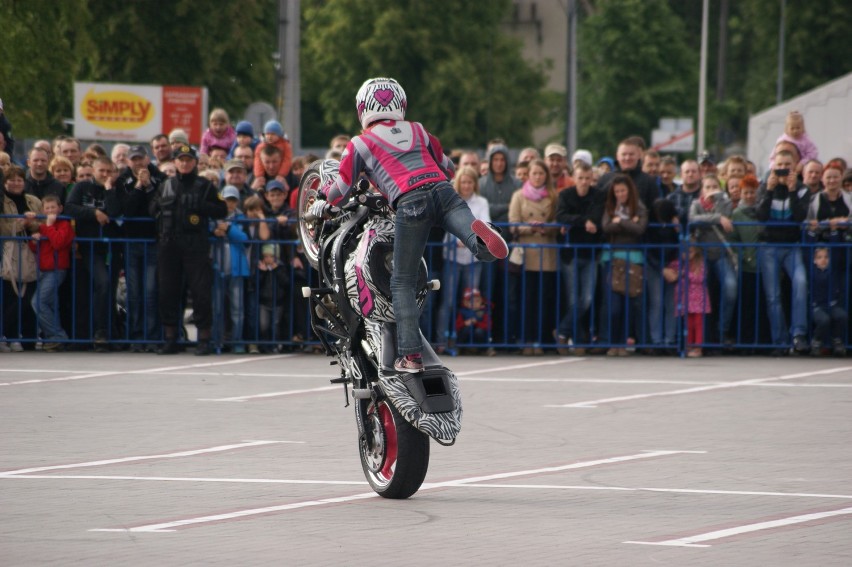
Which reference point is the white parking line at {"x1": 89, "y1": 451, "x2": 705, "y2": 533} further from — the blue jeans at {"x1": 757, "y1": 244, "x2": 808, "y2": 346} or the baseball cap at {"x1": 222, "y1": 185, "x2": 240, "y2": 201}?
the baseball cap at {"x1": 222, "y1": 185, "x2": 240, "y2": 201}

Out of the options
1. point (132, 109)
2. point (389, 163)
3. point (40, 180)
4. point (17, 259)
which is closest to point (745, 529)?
point (389, 163)

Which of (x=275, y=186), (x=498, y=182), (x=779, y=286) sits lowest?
(x=779, y=286)

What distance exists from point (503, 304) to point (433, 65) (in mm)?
47331

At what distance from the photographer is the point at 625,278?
16594 millimetres

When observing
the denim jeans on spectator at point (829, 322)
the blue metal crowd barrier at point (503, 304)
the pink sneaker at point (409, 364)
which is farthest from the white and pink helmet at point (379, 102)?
the denim jeans on spectator at point (829, 322)

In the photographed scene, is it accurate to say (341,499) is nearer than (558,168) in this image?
Yes

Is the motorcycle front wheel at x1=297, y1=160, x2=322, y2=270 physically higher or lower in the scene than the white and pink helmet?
lower

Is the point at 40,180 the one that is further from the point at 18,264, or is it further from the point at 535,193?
the point at 535,193

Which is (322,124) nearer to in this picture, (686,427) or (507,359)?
(507,359)

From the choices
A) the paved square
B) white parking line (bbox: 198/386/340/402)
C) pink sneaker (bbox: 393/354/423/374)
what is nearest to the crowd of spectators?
the paved square

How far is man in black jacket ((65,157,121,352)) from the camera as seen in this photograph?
16.5m

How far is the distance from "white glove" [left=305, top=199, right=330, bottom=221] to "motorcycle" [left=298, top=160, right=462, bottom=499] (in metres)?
0.02

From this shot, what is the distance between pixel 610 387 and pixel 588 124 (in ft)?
175

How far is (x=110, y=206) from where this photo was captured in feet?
54.0
